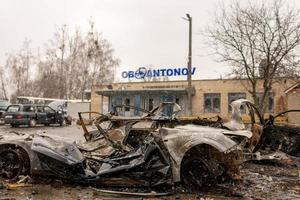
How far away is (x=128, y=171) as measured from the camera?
7.35 metres

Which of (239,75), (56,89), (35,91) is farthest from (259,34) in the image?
(35,91)

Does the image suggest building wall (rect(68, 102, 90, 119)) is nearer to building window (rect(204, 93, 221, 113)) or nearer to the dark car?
the dark car

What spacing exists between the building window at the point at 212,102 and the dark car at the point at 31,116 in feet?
39.5

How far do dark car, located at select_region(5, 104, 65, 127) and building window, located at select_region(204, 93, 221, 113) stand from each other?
474 inches

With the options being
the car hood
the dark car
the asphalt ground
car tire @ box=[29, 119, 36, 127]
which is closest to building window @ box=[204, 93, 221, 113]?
the dark car

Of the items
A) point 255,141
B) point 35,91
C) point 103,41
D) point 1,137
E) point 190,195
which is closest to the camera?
point 190,195

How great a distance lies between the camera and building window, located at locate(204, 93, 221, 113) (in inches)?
1400

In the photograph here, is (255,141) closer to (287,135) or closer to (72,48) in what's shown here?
(287,135)

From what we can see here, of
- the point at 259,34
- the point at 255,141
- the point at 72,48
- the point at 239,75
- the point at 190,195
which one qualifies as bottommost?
the point at 190,195

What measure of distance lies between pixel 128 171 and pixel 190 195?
1134 mm

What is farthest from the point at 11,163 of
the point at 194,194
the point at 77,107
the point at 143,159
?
the point at 77,107

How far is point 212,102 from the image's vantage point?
35812 millimetres

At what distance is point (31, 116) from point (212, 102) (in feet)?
49.3

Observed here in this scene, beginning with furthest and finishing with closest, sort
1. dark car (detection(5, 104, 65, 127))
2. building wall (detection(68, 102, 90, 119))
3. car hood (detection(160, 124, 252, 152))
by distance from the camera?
1. building wall (detection(68, 102, 90, 119))
2. dark car (detection(5, 104, 65, 127))
3. car hood (detection(160, 124, 252, 152))
